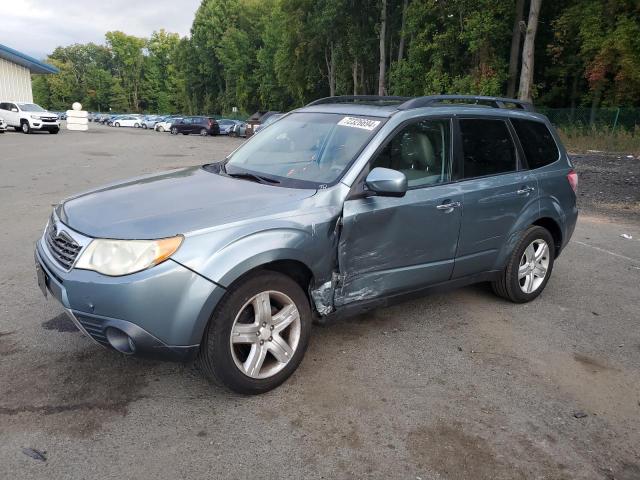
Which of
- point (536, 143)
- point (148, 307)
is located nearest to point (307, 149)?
point (148, 307)

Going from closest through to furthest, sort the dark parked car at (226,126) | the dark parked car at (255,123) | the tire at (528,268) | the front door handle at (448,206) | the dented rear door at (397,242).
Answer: the dented rear door at (397,242) → the front door handle at (448,206) → the tire at (528,268) → the dark parked car at (255,123) → the dark parked car at (226,126)

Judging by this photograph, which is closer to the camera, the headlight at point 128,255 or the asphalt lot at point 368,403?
the asphalt lot at point 368,403

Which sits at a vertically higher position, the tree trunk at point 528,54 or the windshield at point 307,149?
the tree trunk at point 528,54

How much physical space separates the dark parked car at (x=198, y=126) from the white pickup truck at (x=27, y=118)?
47.5 ft

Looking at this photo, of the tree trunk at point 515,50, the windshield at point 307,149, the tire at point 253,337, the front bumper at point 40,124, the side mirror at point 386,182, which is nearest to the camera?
the tire at point 253,337

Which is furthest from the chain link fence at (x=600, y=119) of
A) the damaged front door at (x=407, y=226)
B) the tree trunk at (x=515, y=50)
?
the damaged front door at (x=407, y=226)

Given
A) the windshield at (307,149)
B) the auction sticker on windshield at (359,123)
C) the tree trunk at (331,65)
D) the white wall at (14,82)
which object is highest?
the tree trunk at (331,65)

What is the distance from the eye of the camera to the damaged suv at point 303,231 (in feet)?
9.41

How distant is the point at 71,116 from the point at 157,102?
70589 millimetres

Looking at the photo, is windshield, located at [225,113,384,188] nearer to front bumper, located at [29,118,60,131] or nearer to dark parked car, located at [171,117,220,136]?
front bumper, located at [29,118,60,131]

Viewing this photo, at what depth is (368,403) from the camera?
10.6 ft

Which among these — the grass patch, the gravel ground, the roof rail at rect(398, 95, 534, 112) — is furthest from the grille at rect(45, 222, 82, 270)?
the grass patch

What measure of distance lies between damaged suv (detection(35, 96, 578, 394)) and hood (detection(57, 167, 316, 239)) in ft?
0.05

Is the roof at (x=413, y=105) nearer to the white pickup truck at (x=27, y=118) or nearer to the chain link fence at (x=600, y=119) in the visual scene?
the chain link fence at (x=600, y=119)
